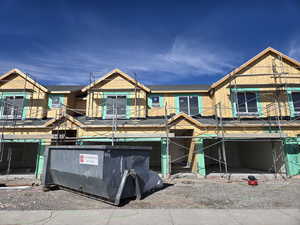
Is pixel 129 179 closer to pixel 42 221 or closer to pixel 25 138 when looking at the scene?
pixel 42 221

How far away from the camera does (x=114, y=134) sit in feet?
38.8

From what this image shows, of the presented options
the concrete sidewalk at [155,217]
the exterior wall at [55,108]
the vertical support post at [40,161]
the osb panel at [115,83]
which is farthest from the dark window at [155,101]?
the concrete sidewalk at [155,217]

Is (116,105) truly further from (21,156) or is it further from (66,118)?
(21,156)

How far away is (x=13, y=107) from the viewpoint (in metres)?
14.5

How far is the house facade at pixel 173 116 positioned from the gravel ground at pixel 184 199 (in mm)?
3133

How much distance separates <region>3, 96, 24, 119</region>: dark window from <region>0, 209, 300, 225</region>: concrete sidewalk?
1102cm

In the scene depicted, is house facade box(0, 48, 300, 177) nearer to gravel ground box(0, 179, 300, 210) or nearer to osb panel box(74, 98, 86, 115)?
osb panel box(74, 98, 86, 115)

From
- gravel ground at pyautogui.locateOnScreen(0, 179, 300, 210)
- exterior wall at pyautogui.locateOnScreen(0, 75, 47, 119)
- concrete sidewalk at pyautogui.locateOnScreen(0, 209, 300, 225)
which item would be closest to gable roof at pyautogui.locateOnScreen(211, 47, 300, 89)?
gravel ground at pyautogui.locateOnScreen(0, 179, 300, 210)

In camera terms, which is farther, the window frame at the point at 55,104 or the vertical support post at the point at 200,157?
the window frame at the point at 55,104

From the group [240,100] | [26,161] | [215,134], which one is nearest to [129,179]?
[215,134]

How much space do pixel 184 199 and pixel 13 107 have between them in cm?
1475

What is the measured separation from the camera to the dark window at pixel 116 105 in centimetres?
1436

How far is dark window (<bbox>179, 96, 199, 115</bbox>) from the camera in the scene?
15.1 m

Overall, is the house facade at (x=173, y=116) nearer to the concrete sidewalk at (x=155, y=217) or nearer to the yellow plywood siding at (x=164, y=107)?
the yellow plywood siding at (x=164, y=107)
